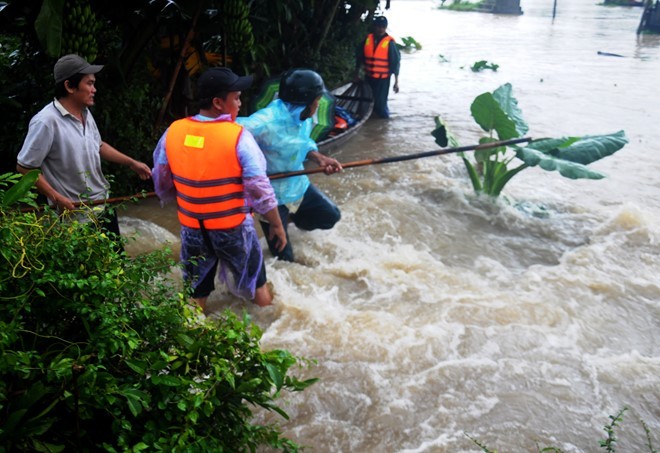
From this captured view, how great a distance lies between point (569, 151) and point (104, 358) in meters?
5.06

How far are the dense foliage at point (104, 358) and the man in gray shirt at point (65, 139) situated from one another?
4.16 feet

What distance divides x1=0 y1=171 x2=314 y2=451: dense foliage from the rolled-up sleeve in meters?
1.20

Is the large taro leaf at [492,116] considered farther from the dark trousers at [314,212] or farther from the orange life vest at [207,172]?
the orange life vest at [207,172]

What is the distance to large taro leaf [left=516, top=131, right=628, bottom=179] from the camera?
18.1 ft

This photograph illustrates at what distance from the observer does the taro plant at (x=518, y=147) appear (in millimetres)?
5559

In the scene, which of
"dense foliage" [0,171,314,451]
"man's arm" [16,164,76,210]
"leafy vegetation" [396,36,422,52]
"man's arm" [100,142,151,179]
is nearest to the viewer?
"dense foliage" [0,171,314,451]

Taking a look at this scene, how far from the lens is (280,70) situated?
942 centimetres

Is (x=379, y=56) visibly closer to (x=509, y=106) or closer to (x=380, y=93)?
→ (x=380, y=93)

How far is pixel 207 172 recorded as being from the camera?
339 centimetres

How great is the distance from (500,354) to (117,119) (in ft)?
14.1

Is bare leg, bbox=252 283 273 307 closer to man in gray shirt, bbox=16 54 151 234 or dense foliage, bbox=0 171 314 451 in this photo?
man in gray shirt, bbox=16 54 151 234

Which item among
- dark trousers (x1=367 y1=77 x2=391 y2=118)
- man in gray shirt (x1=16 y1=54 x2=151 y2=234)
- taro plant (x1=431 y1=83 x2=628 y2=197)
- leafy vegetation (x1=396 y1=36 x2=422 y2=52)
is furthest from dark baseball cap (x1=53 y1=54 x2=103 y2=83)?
leafy vegetation (x1=396 y1=36 x2=422 y2=52)

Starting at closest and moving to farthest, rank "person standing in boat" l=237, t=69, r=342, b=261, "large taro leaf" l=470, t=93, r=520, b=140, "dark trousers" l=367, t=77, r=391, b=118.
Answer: "person standing in boat" l=237, t=69, r=342, b=261, "large taro leaf" l=470, t=93, r=520, b=140, "dark trousers" l=367, t=77, r=391, b=118

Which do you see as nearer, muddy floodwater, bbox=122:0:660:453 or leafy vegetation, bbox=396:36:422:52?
muddy floodwater, bbox=122:0:660:453
